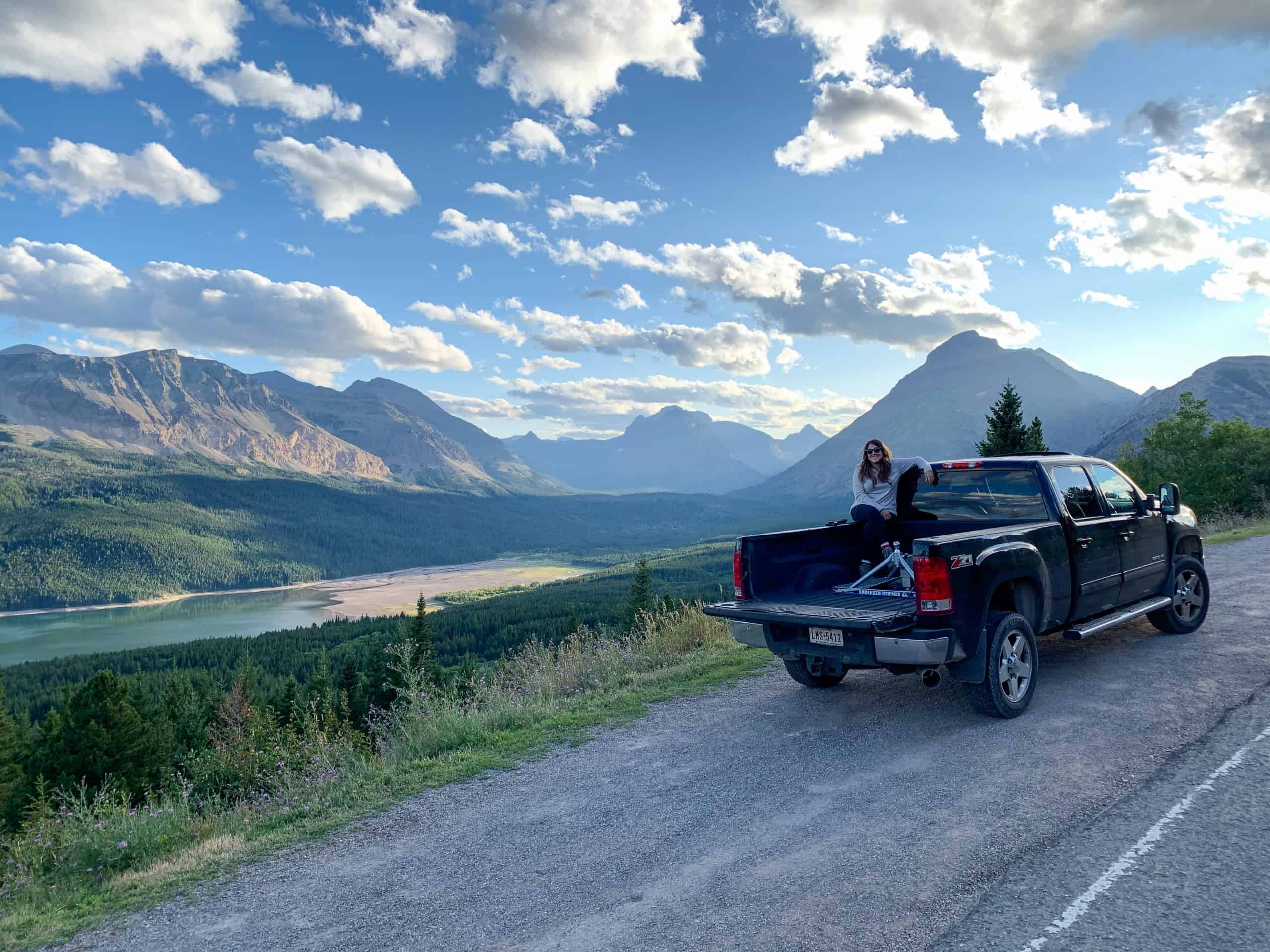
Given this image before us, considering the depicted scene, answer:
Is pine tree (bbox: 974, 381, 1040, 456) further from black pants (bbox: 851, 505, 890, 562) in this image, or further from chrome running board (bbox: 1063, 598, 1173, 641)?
black pants (bbox: 851, 505, 890, 562)

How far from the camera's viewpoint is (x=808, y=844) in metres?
4.20

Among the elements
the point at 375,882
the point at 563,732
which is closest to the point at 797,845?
the point at 375,882

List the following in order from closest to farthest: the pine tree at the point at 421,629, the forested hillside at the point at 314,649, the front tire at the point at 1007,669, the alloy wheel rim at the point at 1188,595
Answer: the front tire at the point at 1007,669 → the alloy wheel rim at the point at 1188,595 → the pine tree at the point at 421,629 → the forested hillside at the point at 314,649

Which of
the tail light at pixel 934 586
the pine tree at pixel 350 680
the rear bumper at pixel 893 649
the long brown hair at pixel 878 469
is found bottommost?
the pine tree at pixel 350 680

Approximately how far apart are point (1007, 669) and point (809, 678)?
201cm

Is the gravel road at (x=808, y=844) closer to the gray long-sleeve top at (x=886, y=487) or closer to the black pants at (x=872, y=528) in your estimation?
the black pants at (x=872, y=528)

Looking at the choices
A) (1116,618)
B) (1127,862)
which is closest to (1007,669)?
(1116,618)

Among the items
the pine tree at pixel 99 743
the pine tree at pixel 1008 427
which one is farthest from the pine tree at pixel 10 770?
the pine tree at pixel 1008 427

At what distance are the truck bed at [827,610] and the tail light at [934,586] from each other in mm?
153

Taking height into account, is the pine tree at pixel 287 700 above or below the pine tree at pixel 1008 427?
below

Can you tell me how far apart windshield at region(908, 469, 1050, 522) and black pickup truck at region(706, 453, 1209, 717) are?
0.01 m

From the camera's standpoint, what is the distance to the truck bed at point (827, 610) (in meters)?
5.92

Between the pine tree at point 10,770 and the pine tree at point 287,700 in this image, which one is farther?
the pine tree at point 287,700

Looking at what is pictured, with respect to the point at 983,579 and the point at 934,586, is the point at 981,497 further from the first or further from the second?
the point at 934,586
